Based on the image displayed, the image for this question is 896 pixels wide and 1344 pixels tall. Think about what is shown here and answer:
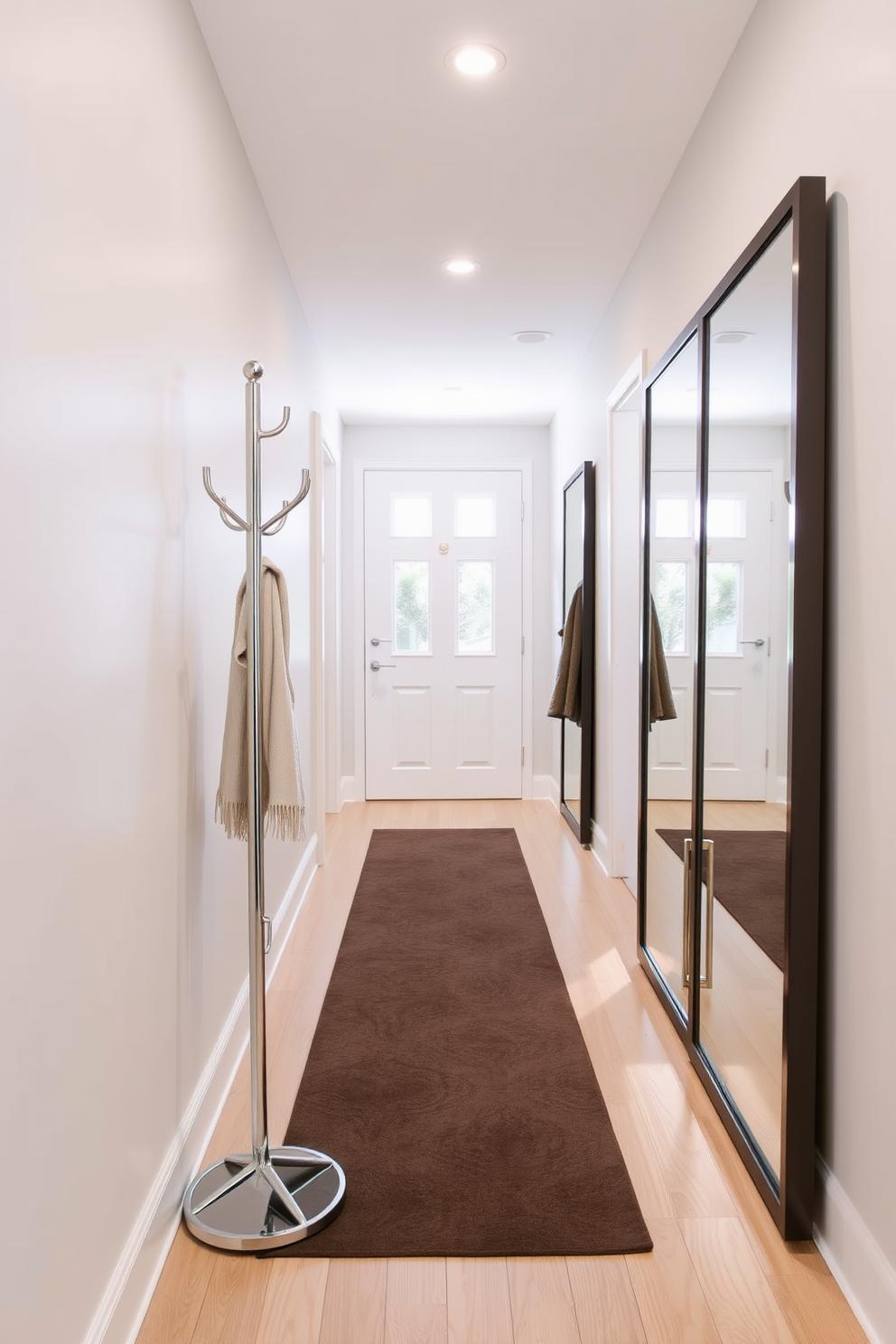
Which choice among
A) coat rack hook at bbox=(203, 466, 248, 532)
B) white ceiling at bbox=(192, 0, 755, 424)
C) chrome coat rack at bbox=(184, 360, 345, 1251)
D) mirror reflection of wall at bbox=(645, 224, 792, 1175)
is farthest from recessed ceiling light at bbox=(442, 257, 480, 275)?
coat rack hook at bbox=(203, 466, 248, 532)

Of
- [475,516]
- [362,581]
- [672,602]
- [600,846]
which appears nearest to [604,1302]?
[672,602]

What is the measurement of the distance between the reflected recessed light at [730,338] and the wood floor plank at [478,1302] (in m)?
1.88

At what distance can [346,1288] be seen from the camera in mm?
1664

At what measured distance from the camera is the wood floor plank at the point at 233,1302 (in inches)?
61.1

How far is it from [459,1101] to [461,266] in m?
2.86

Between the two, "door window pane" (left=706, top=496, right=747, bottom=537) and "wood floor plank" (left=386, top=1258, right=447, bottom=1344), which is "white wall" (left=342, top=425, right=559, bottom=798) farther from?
"wood floor plank" (left=386, top=1258, right=447, bottom=1344)

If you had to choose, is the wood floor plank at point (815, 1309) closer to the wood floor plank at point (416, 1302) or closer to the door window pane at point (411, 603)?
the wood floor plank at point (416, 1302)

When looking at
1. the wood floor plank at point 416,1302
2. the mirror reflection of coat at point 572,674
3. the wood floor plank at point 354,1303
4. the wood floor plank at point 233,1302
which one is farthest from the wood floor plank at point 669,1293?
the mirror reflection of coat at point 572,674

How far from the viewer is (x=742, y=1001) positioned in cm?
208

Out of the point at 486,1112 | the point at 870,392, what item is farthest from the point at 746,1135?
the point at 870,392

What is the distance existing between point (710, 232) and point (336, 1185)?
2419mm

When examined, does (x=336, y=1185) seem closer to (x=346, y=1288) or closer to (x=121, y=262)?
(x=346, y=1288)

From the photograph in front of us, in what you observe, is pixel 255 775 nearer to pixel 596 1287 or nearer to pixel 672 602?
pixel 596 1287

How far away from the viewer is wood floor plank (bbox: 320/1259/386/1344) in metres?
1.56
